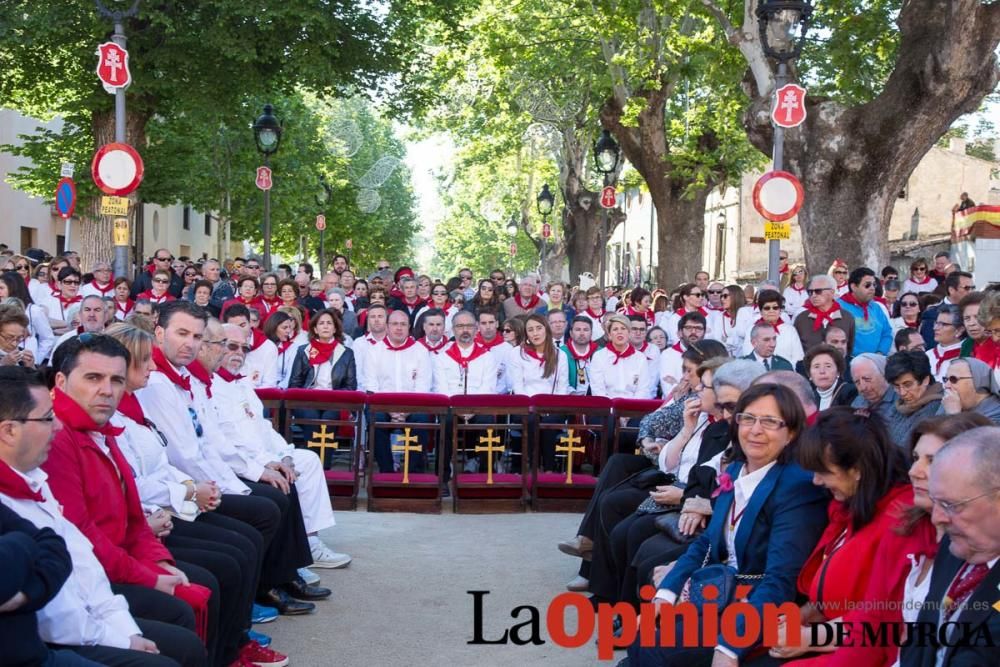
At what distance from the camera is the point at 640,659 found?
192 inches

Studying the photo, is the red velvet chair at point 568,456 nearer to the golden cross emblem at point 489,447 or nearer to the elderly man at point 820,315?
the golden cross emblem at point 489,447

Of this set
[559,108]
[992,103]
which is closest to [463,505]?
[559,108]

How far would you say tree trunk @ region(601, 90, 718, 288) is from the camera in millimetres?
24297

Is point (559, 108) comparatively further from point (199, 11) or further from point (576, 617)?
point (576, 617)

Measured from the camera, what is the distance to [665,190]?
973 inches

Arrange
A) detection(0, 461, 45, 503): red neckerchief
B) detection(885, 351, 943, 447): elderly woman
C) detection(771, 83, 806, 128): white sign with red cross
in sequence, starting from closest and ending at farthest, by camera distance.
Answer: detection(0, 461, 45, 503): red neckerchief → detection(885, 351, 943, 447): elderly woman → detection(771, 83, 806, 128): white sign with red cross

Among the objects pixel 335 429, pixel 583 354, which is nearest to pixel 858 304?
pixel 583 354

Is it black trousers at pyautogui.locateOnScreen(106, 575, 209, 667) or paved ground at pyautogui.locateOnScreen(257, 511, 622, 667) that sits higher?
black trousers at pyautogui.locateOnScreen(106, 575, 209, 667)

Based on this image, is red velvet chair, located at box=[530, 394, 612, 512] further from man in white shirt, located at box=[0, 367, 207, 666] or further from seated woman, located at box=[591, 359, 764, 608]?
man in white shirt, located at box=[0, 367, 207, 666]

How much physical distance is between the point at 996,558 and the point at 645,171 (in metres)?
22.0

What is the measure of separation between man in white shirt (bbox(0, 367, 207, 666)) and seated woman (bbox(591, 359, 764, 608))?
2699 millimetres

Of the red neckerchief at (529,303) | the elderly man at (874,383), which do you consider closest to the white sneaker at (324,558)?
the elderly man at (874,383)

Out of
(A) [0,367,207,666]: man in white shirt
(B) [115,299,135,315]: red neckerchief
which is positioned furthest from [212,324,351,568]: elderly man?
(B) [115,299,135,315]: red neckerchief

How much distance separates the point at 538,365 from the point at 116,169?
538cm
